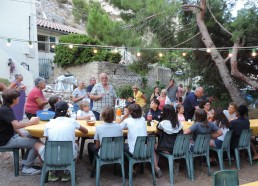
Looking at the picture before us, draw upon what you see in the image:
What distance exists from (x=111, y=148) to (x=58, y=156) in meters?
0.71

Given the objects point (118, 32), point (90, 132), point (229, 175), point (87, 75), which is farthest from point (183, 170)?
point (87, 75)

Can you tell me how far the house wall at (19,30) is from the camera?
12.4 metres

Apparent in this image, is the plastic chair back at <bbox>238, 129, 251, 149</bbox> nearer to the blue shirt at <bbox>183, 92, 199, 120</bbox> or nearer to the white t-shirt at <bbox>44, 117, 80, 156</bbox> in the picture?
the blue shirt at <bbox>183, 92, 199, 120</bbox>

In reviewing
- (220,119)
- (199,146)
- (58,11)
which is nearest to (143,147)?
(199,146)

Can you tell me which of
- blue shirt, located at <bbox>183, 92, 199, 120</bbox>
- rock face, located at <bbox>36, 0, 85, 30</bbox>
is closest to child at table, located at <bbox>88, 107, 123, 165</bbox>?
blue shirt, located at <bbox>183, 92, 199, 120</bbox>

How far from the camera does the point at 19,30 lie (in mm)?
12961

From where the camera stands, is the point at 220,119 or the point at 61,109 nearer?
the point at 61,109

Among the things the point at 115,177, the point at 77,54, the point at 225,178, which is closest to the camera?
the point at 225,178

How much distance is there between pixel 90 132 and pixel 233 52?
5.31 m

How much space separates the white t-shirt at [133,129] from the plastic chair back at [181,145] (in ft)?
1.68

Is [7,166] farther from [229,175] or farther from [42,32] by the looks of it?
[42,32]

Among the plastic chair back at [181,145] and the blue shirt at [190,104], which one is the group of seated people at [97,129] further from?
the blue shirt at [190,104]

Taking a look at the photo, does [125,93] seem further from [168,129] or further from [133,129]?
[133,129]

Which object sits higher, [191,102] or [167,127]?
[191,102]
